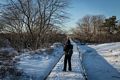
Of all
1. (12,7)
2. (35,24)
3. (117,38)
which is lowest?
(117,38)

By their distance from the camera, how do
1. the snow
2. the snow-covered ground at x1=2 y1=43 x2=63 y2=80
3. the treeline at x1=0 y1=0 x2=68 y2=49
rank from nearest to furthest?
1. the snow-covered ground at x1=2 y1=43 x2=63 y2=80
2. the snow
3. the treeline at x1=0 y1=0 x2=68 y2=49

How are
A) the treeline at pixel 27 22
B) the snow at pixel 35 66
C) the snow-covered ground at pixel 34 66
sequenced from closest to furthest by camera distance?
the snow-covered ground at pixel 34 66 → the snow at pixel 35 66 → the treeline at pixel 27 22

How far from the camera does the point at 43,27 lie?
34.0 m

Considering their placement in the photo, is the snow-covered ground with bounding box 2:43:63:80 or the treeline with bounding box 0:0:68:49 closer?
the snow-covered ground with bounding box 2:43:63:80

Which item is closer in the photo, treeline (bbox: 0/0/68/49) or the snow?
the snow

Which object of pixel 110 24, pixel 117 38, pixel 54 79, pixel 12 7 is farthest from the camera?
pixel 110 24

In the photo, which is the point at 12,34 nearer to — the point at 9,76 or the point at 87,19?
the point at 9,76

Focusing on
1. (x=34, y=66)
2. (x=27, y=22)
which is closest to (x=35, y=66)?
(x=34, y=66)

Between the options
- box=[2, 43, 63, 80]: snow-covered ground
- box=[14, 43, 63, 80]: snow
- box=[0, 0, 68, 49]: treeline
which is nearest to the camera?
box=[2, 43, 63, 80]: snow-covered ground

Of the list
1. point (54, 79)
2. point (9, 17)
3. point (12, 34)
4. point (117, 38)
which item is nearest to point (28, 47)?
point (12, 34)

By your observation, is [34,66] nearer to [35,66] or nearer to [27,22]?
[35,66]

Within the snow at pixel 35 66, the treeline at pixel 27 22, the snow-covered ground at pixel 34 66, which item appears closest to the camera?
the snow-covered ground at pixel 34 66

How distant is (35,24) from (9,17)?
4073 mm

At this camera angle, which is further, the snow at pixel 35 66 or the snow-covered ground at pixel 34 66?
the snow at pixel 35 66
